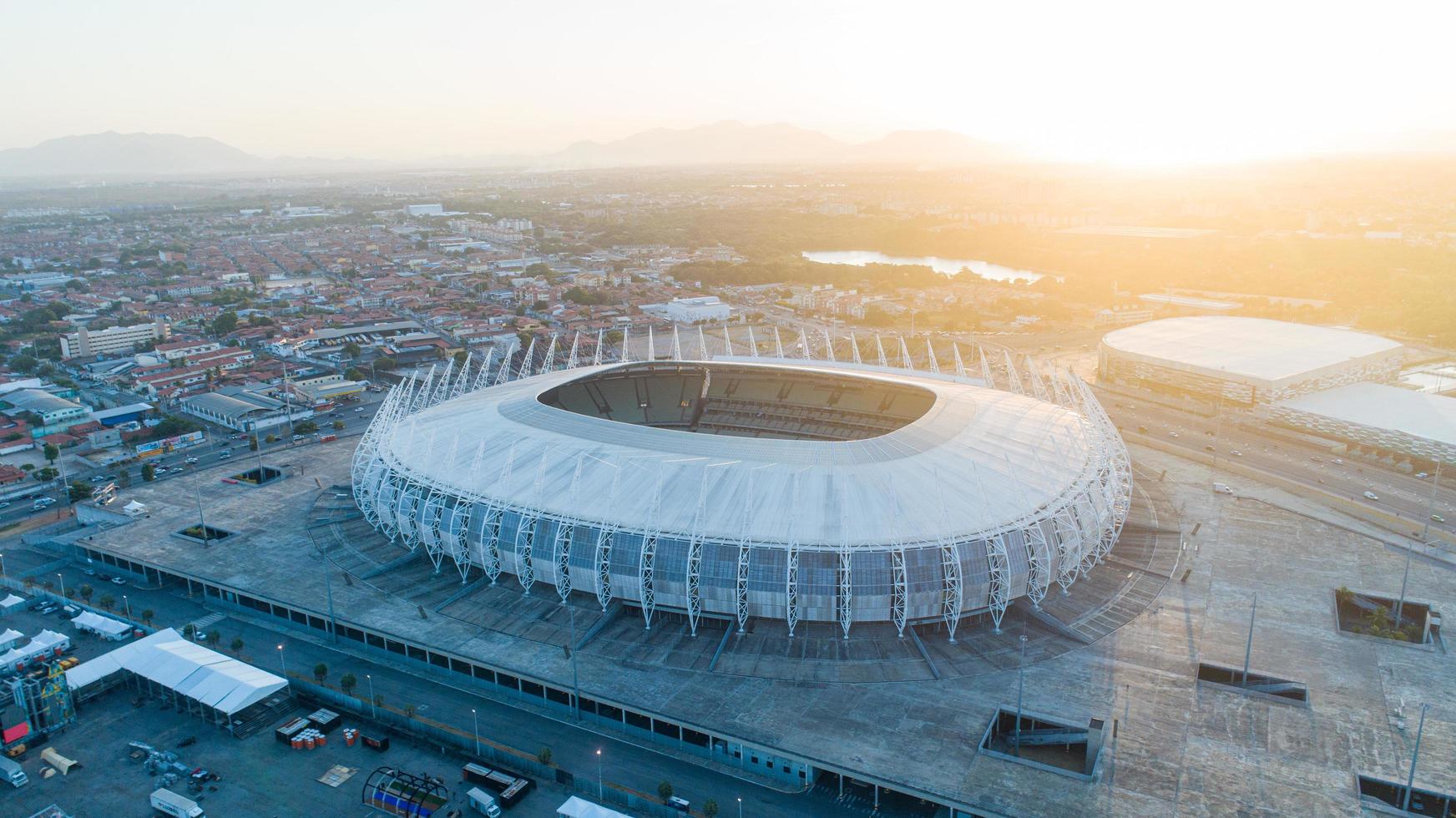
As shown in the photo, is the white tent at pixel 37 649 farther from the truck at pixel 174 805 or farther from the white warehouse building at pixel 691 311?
the white warehouse building at pixel 691 311

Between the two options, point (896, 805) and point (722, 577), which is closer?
point (896, 805)

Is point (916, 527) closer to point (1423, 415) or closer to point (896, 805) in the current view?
point (896, 805)

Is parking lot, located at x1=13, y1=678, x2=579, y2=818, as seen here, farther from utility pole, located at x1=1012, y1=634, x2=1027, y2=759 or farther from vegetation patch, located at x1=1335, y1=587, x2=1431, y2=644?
vegetation patch, located at x1=1335, y1=587, x2=1431, y2=644

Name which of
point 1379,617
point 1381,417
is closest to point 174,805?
point 1379,617

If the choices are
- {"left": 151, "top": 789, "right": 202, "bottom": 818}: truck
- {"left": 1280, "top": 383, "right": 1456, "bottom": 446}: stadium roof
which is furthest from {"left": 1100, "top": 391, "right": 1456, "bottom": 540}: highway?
{"left": 151, "top": 789, "right": 202, "bottom": 818}: truck

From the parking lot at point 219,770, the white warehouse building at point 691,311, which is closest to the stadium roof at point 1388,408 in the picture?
the parking lot at point 219,770

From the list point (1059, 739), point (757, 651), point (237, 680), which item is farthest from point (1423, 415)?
point (237, 680)

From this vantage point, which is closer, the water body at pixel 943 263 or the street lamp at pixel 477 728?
the street lamp at pixel 477 728
